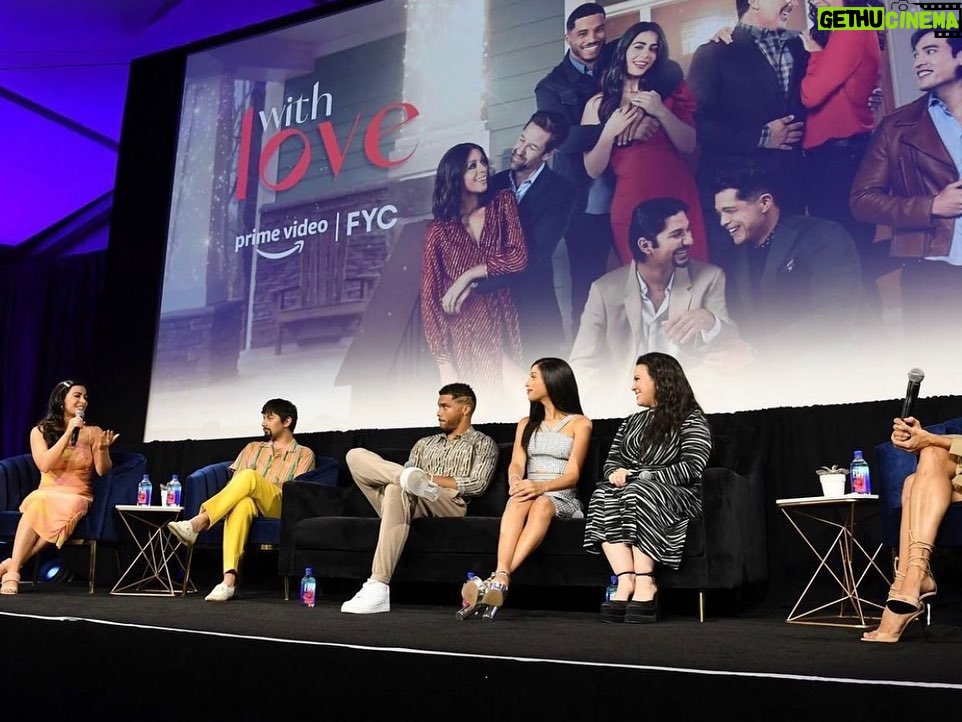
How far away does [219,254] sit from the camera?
577cm

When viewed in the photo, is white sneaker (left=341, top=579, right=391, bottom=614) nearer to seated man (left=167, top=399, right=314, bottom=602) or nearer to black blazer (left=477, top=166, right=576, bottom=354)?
seated man (left=167, top=399, right=314, bottom=602)

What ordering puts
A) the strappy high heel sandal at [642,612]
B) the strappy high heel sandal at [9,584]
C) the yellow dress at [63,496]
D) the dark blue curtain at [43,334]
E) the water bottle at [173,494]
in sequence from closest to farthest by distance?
1. the strappy high heel sandal at [642,612]
2. the strappy high heel sandal at [9,584]
3. the yellow dress at [63,496]
4. the water bottle at [173,494]
5. the dark blue curtain at [43,334]

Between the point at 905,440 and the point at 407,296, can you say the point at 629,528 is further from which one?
the point at 407,296

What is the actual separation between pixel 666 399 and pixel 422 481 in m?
0.95

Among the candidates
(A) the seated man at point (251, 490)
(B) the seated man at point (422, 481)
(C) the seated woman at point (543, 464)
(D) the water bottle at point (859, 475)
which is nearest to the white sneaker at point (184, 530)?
(A) the seated man at point (251, 490)

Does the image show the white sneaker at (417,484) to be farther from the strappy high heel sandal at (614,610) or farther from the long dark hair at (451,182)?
the long dark hair at (451,182)

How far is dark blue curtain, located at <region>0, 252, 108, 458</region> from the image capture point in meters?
7.46

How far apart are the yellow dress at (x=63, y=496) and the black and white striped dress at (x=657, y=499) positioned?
8.55 ft

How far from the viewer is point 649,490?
321 cm

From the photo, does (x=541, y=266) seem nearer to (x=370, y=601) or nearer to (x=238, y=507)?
(x=238, y=507)

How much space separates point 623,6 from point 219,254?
8.97 ft

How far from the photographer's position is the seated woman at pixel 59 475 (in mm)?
4484

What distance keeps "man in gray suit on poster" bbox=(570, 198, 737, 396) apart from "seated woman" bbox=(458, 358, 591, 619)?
24.9 inches

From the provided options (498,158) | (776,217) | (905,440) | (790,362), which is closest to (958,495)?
(905,440)
